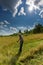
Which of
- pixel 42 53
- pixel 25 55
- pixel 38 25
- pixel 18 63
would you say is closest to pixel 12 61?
pixel 18 63

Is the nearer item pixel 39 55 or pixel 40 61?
pixel 40 61

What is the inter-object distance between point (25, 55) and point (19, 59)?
3.03 feet

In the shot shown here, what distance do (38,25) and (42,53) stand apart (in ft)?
319

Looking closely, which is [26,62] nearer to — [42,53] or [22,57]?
[22,57]

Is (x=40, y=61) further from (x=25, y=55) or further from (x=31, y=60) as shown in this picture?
(x=25, y=55)

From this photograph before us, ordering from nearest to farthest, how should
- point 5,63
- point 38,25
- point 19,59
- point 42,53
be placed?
point 5,63 < point 19,59 < point 42,53 < point 38,25

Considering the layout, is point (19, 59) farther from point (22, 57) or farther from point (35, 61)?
point (35, 61)

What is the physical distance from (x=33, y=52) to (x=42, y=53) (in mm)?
786

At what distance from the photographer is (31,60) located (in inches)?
598

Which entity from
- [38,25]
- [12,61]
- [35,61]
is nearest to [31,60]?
[35,61]

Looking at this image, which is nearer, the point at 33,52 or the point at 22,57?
the point at 22,57

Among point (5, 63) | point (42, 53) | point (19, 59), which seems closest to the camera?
point (5, 63)

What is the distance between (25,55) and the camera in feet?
53.9

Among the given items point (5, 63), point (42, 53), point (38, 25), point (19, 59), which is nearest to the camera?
point (5, 63)
